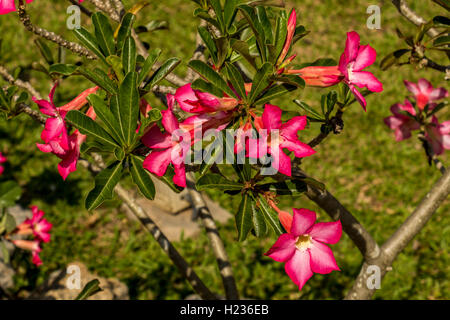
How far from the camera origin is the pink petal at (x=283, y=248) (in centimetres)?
96

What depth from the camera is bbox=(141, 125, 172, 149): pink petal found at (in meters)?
0.99

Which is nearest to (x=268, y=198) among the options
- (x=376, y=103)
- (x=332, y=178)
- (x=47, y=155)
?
(x=332, y=178)

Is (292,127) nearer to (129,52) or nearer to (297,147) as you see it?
(297,147)

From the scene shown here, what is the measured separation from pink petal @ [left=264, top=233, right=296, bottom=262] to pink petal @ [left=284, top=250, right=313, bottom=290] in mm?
16

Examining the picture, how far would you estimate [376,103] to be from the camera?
174 inches

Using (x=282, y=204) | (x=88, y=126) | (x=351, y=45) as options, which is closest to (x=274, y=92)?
(x=351, y=45)

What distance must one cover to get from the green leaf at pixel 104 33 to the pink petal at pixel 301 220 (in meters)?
0.59

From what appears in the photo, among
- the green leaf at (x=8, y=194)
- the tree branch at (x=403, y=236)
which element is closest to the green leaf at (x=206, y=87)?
the tree branch at (x=403, y=236)

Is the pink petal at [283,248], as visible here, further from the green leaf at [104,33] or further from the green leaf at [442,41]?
the green leaf at [442,41]

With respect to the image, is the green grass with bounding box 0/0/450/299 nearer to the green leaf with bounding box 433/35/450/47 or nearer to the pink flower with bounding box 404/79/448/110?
the pink flower with bounding box 404/79/448/110

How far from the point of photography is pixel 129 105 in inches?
39.5

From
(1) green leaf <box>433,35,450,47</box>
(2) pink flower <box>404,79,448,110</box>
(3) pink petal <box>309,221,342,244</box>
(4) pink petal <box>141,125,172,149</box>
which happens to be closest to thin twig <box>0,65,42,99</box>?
(4) pink petal <box>141,125,172,149</box>

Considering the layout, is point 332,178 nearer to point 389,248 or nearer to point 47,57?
point 389,248
